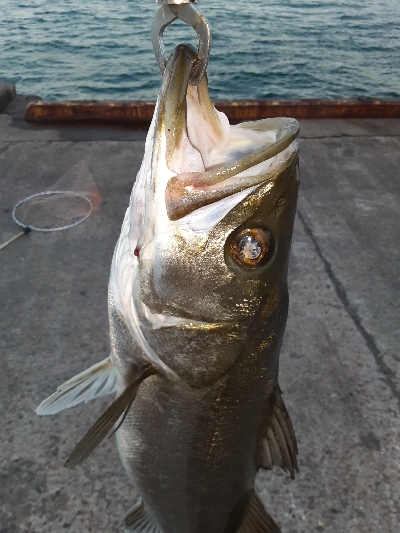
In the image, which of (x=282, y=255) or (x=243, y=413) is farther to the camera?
(x=243, y=413)

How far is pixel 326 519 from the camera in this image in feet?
8.02

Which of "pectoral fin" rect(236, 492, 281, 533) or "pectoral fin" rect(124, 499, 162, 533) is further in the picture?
"pectoral fin" rect(124, 499, 162, 533)

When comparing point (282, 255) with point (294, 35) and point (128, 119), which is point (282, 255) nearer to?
point (128, 119)

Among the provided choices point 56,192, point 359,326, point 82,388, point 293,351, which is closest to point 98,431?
point 82,388

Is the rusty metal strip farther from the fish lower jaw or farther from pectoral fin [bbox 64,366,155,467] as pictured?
pectoral fin [bbox 64,366,155,467]

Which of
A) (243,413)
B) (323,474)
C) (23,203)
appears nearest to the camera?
(243,413)

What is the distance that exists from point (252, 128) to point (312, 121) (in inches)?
219

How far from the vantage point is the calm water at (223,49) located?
12.8 m

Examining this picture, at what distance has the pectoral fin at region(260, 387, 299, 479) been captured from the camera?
1.88 meters

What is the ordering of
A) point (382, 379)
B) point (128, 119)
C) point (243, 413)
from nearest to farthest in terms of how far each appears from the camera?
1. point (243, 413)
2. point (382, 379)
3. point (128, 119)

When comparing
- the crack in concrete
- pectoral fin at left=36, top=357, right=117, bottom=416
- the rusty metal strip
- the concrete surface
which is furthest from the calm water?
pectoral fin at left=36, top=357, right=117, bottom=416

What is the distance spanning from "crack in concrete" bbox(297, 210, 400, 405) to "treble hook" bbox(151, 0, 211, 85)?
7.74 ft

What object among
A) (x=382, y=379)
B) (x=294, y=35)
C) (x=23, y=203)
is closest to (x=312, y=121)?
(x=23, y=203)

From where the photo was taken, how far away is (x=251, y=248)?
5.05 feet
